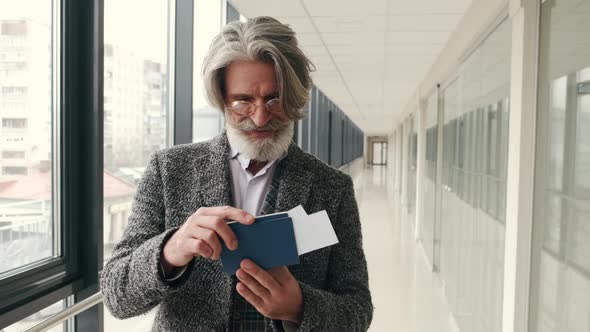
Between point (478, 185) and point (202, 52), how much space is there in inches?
102

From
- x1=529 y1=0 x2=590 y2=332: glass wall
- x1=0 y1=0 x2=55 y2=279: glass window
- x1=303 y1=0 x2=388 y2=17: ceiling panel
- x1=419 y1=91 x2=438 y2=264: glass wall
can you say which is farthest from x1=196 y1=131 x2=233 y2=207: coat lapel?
x1=419 y1=91 x2=438 y2=264: glass wall

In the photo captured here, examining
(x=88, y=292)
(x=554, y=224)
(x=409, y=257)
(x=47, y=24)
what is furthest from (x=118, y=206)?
(x=409, y=257)

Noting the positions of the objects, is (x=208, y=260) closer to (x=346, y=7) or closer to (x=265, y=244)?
(x=265, y=244)

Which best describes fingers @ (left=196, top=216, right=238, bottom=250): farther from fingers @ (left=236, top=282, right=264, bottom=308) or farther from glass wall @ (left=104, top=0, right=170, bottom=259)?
glass wall @ (left=104, top=0, right=170, bottom=259)

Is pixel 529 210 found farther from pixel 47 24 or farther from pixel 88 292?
pixel 47 24

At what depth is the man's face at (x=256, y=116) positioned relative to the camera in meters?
1.17

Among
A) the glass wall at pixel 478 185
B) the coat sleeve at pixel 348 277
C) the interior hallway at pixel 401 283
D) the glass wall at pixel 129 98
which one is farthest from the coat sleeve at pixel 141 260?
the interior hallway at pixel 401 283

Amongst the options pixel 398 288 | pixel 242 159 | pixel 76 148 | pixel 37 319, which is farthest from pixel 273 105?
pixel 398 288

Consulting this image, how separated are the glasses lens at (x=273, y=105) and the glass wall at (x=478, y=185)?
2660 millimetres

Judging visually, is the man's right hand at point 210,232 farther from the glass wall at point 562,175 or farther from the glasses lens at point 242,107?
the glass wall at point 562,175

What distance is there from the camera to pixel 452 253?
227 inches

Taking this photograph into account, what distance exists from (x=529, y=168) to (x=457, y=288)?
2.69 m

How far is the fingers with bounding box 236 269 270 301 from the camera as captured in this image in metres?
0.96

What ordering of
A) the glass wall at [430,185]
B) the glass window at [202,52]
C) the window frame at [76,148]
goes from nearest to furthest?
1. the window frame at [76,148]
2. the glass window at [202,52]
3. the glass wall at [430,185]
